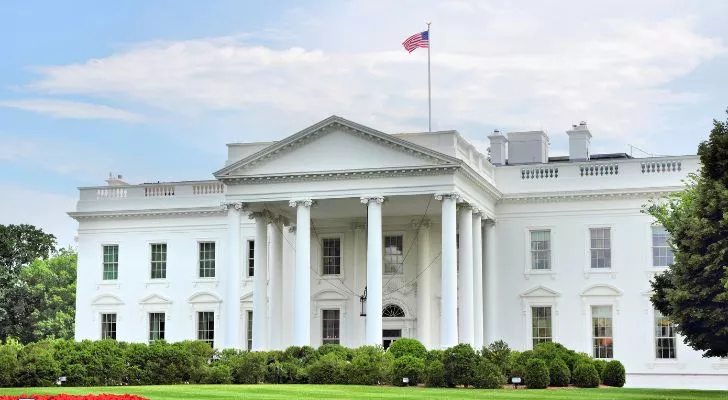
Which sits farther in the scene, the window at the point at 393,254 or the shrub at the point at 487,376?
the window at the point at 393,254

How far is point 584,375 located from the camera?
127 feet

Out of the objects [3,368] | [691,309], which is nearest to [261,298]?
[3,368]

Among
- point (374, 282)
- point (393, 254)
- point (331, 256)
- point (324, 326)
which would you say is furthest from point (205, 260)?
point (374, 282)

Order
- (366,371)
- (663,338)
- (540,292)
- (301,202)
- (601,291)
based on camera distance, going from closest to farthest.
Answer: (366,371) → (301,202) → (663,338) → (601,291) → (540,292)

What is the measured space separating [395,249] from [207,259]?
10.1 m

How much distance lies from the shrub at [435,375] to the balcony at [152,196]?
2201 cm

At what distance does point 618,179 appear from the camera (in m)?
50.4

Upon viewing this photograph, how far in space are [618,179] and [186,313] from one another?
22275 mm

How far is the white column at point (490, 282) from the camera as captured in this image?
1992 inches

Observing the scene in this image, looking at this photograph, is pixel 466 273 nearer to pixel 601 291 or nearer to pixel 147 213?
pixel 601 291

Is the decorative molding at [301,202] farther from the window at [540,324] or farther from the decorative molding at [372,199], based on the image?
the window at [540,324]

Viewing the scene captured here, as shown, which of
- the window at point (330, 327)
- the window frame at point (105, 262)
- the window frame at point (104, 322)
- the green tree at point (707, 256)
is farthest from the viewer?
the window frame at point (105, 262)

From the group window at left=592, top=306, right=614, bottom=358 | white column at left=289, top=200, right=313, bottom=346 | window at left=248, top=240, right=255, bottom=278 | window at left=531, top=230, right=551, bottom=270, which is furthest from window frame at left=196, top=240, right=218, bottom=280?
window at left=592, top=306, right=614, bottom=358

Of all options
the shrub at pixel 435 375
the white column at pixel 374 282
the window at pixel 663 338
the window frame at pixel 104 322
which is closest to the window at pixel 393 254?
the white column at pixel 374 282
